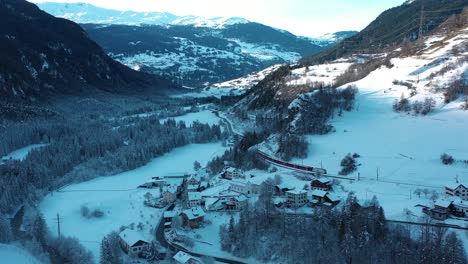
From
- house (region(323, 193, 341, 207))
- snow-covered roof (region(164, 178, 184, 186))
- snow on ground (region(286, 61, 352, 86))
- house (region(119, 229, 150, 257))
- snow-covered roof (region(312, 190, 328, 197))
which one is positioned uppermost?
snow on ground (region(286, 61, 352, 86))

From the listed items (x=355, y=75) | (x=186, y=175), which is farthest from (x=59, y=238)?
(x=355, y=75)

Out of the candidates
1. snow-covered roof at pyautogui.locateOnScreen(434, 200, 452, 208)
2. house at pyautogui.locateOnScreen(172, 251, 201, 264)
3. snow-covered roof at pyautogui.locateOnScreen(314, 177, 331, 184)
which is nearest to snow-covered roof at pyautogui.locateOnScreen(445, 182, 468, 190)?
snow-covered roof at pyautogui.locateOnScreen(434, 200, 452, 208)

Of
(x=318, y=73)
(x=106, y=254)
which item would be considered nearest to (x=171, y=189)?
(x=106, y=254)

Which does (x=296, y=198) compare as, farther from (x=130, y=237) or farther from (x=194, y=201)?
(x=130, y=237)

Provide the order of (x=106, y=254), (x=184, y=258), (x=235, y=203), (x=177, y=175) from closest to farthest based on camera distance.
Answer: (x=184, y=258) < (x=106, y=254) < (x=235, y=203) < (x=177, y=175)

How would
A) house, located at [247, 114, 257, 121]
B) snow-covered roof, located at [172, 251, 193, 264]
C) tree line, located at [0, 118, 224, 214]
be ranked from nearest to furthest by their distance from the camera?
snow-covered roof, located at [172, 251, 193, 264] → tree line, located at [0, 118, 224, 214] → house, located at [247, 114, 257, 121]

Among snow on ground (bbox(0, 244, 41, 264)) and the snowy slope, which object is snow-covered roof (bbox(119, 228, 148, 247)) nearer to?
snow on ground (bbox(0, 244, 41, 264))
